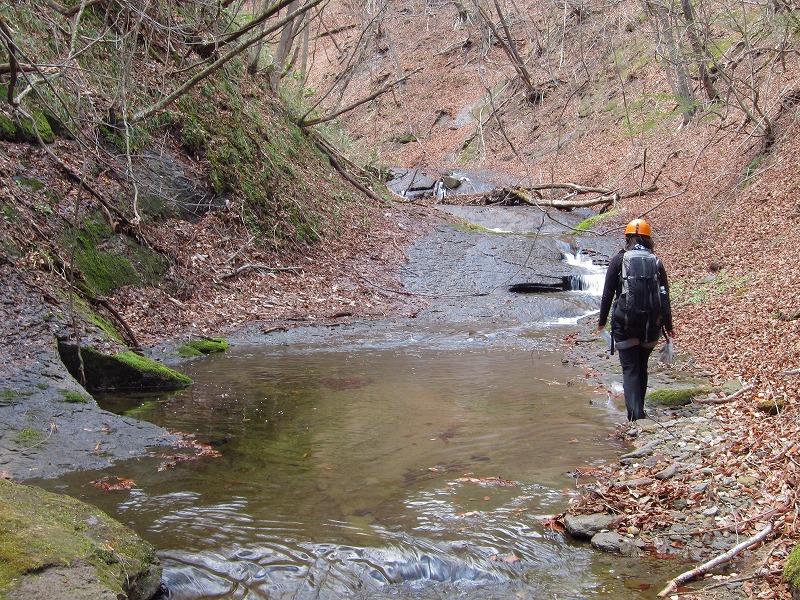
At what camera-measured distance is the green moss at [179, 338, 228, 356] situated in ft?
33.8

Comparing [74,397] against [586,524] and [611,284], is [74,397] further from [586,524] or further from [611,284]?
[611,284]

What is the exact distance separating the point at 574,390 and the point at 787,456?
12.0 feet

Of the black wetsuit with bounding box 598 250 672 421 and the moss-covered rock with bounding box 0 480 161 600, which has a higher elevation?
the black wetsuit with bounding box 598 250 672 421

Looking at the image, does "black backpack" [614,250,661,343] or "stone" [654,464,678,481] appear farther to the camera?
"black backpack" [614,250,661,343]

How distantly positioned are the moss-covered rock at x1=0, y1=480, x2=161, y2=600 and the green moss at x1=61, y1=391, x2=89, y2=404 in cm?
236

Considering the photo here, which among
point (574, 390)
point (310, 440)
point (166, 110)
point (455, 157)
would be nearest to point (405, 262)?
point (166, 110)

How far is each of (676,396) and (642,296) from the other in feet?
4.88

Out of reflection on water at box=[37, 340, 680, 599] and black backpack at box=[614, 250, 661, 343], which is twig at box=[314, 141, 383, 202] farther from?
black backpack at box=[614, 250, 661, 343]

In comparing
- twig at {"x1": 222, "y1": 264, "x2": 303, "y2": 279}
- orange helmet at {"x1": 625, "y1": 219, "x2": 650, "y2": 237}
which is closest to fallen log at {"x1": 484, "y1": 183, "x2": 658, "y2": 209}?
twig at {"x1": 222, "y1": 264, "x2": 303, "y2": 279}

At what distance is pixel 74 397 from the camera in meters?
6.65

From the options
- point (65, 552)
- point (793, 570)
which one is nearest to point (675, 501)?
point (793, 570)

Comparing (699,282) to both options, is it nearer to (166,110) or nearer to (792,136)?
(792,136)

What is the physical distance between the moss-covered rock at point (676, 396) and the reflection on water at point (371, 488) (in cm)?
50

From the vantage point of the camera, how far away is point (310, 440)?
6738 millimetres
